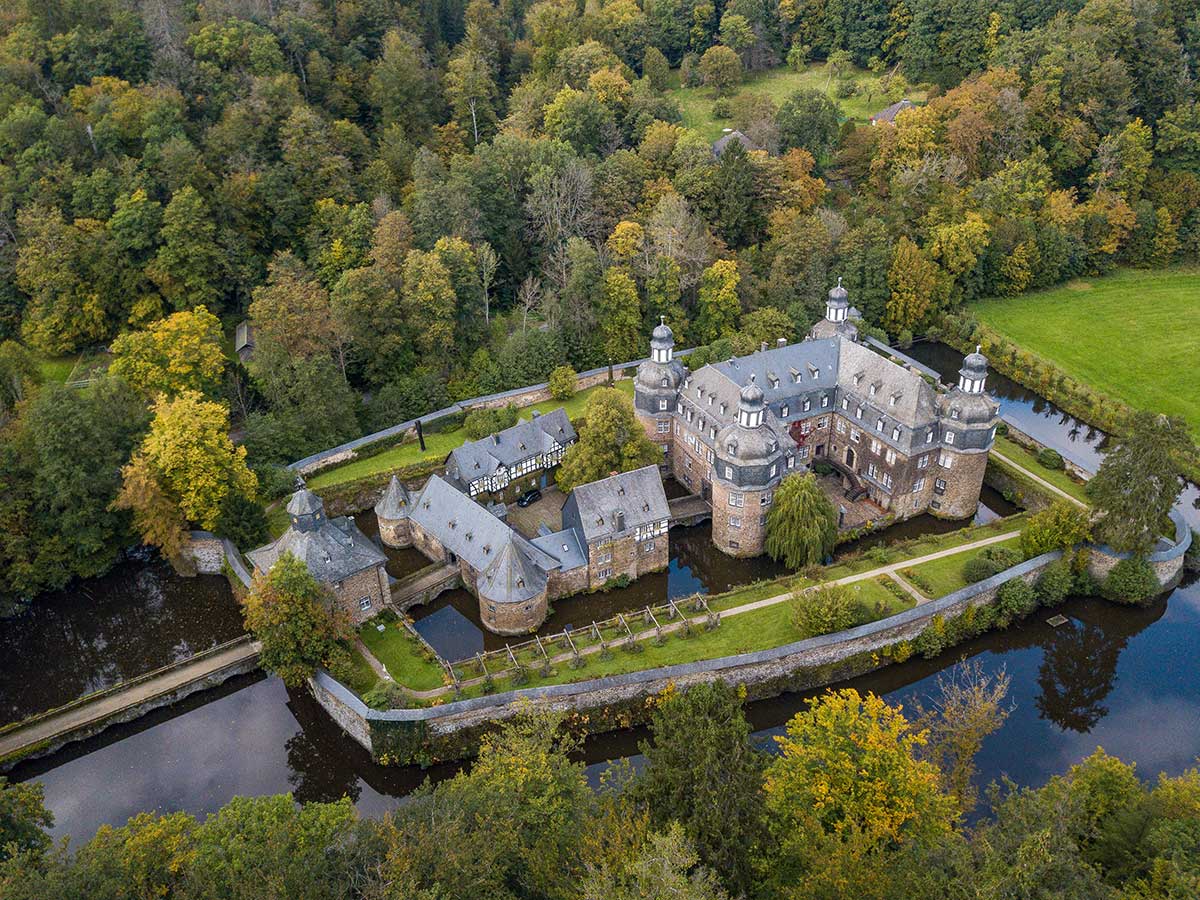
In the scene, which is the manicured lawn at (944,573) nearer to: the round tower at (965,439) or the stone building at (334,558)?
the round tower at (965,439)

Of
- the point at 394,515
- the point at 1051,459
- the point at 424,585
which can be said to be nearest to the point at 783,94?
the point at 1051,459

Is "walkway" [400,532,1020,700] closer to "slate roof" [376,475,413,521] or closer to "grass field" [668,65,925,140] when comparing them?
"slate roof" [376,475,413,521]

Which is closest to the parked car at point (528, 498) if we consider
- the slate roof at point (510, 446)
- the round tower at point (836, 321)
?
the slate roof at point (510, 446)

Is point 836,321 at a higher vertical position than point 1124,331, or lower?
higher

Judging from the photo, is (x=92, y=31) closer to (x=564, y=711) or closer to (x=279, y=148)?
(x=279, y=148)

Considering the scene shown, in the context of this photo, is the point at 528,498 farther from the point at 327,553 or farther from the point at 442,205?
the point at 442,205
